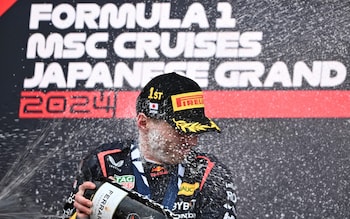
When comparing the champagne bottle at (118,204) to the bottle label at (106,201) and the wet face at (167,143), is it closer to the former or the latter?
the bottle label at (106,201)

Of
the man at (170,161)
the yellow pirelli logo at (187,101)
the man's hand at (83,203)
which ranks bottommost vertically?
the man's hand at (83,203)

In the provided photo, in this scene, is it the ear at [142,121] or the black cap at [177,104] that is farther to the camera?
the ear at [142,121]

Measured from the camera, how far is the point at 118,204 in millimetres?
3188

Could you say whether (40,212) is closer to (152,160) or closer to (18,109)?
(18,109)

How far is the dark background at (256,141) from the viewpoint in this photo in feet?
14.8

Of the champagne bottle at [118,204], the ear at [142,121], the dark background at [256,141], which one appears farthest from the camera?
the dark background at [256,141]

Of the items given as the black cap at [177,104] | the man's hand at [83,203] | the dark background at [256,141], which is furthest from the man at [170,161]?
the dark background at [256,141]

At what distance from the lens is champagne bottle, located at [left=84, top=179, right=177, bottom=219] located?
318 centimetres

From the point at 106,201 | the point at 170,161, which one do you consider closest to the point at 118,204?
the point at 106,201

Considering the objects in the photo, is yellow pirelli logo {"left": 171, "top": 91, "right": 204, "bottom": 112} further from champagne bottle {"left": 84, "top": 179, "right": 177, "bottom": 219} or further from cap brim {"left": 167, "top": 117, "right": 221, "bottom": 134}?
champagne bottle {"left": 84, "top": 179, "right": 177, "bottom": 219}

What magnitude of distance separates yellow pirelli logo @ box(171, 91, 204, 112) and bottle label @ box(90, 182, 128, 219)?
16.8 inches

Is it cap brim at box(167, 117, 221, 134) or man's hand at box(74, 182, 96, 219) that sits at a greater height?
cap brim at box(167, 117, 221, 134)

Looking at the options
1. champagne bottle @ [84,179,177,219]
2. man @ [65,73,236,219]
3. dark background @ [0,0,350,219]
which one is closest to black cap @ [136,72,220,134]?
man @ [65,73,236,219]

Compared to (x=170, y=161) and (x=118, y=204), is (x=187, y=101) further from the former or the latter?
(x=118, y=204)
